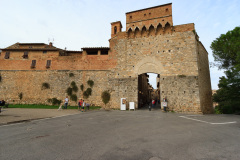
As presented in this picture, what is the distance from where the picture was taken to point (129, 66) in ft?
55.5

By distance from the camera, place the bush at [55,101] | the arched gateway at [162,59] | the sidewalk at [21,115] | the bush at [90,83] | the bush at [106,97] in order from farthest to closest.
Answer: the bush at [55,101], the bush at [90,83], the bush at [106,97], the arched gateway at [162,59], the sidewalk at [21,115]

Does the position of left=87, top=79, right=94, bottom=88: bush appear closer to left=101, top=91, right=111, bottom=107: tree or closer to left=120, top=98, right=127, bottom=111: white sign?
left=101, top=91, right=111, bottom=107: tree

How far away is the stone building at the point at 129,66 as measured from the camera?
14.8 meters

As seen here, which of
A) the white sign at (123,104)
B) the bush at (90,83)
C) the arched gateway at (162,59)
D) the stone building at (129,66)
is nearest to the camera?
the arched gateway at (162,59)

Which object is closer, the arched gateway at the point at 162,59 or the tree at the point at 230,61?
the arched gateway at the point at 162,59

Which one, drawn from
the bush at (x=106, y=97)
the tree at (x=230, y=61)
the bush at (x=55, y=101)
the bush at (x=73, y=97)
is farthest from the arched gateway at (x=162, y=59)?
the bush at (x=55, y=101)

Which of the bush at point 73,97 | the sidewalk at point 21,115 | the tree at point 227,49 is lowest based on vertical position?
the sidewalk at point 21,115

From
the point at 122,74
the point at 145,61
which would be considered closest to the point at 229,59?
the point at 145,61

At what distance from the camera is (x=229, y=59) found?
16.9 m

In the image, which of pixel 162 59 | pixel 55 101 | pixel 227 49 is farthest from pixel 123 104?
pixel 227 49

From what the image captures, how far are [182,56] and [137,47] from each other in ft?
19.4

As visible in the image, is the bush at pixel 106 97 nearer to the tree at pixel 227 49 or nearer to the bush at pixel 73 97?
the bush at pixel 73 97

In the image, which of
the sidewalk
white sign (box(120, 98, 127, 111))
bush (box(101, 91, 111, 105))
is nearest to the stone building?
bush (box(101, 91, 111, 105))

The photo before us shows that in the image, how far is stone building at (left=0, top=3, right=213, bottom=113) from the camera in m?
14.8
